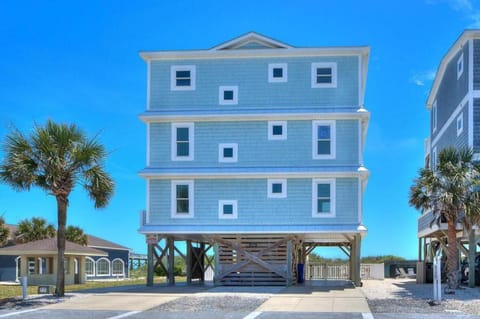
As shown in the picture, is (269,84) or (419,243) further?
(419,243)

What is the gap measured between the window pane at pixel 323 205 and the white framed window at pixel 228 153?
4.37 metres

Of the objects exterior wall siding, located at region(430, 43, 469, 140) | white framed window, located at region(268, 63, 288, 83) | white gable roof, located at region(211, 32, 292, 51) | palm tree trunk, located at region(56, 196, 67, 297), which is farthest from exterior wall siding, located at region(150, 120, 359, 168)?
palm tree trunk, located at region(56, 196, 67, 297)

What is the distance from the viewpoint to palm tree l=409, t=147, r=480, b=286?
25531 mm

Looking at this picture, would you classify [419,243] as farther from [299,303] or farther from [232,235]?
[299,303]

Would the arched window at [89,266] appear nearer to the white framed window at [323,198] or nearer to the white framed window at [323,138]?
the white framed window at [323,198]

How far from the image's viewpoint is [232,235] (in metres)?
29.3

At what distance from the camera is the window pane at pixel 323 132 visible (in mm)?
28781

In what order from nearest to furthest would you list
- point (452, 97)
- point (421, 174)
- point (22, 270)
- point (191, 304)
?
point (191, 304) → point (421, 174) → point (452, 97) → point (22, 270)

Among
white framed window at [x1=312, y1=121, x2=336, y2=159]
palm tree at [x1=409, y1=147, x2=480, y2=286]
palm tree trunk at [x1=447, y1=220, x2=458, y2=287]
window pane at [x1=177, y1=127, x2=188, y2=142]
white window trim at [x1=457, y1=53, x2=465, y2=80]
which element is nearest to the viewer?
palm tree at [x1=409, y1=147, x2=480, y2=286]

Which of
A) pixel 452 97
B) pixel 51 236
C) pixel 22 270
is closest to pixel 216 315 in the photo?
pixel 452 97

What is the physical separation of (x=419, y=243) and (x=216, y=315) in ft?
93.1

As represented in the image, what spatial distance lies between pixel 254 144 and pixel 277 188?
2342 mm

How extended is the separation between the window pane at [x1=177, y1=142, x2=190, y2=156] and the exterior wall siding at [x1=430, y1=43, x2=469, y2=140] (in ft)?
44.3

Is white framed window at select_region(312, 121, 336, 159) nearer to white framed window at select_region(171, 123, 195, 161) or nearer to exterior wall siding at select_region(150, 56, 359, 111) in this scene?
exterior wall siding at select_region(150, 56, 359, 111)
